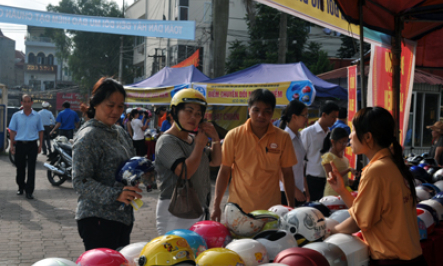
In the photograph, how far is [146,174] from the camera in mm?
2742

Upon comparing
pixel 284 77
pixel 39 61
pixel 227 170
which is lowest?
pixel 227 170

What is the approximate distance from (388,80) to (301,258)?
3.55 meters

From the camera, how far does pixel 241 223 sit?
287 cm

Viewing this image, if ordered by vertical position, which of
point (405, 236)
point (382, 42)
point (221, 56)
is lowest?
point (405, 236)

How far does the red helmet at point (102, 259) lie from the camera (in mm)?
2170

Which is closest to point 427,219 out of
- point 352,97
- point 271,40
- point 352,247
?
point 352,247

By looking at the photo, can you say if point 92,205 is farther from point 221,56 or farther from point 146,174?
point 221,56

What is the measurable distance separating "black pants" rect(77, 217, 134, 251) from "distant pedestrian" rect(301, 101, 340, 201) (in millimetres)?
3355

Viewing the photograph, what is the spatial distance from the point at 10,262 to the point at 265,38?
81.1ft

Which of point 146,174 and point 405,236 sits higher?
point 146,174

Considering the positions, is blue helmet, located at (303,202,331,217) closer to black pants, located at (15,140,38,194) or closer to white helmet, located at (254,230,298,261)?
white helmet, located at (254,230,298,261)

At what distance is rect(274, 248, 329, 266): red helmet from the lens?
2342 mm

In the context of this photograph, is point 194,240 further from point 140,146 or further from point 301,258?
point 140,146

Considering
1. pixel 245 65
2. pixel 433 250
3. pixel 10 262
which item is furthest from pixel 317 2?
pixel 245 65
